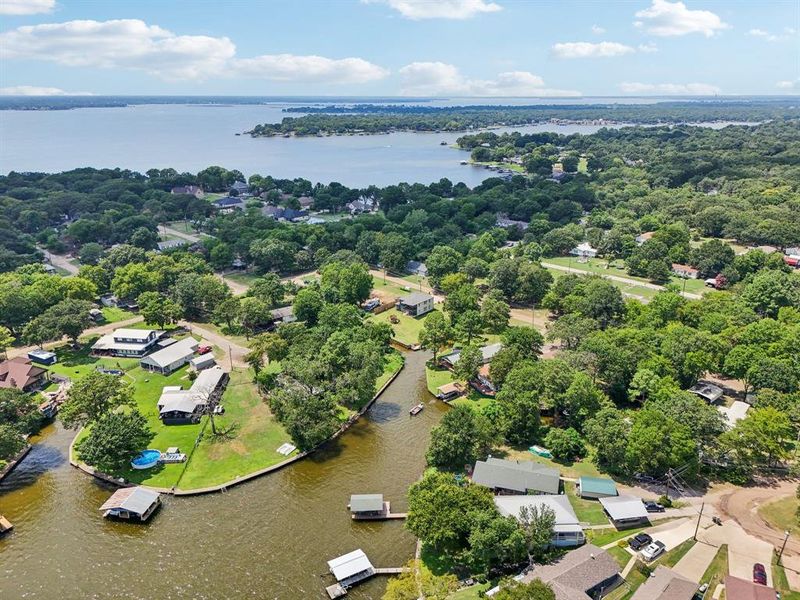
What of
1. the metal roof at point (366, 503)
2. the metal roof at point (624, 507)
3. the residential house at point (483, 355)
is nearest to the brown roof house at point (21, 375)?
the metal roof at point (366, 503)

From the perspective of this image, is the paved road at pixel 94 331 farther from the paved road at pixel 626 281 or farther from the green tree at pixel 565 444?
the paved road at pixel 626 281

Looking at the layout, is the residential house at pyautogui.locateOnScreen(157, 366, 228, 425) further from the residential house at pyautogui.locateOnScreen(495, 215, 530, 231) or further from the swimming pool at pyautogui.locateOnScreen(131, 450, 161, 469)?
the residential house at pyautogui.locateOnScreen(495, 215, 530, 231)

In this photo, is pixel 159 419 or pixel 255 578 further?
pixel 159 419

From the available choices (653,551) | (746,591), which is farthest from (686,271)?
(746,591)

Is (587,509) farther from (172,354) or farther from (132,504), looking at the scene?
(172,354)

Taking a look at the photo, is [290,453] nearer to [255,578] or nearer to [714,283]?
[255,578]

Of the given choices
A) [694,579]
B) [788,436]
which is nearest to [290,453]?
[694,579]
